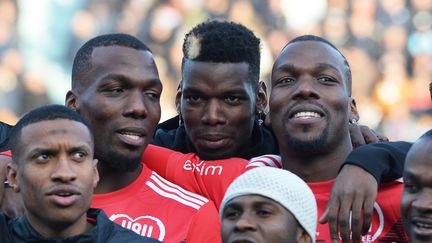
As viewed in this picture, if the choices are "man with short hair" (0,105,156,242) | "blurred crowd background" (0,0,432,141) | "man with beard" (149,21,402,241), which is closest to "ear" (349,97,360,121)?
"man with beard" (149,21,402,241)

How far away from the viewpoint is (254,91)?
18.1ft

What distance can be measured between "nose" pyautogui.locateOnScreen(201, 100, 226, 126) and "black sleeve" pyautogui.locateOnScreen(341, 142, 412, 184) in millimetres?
786

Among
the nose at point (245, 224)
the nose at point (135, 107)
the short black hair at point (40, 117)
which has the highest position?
the nose at point (135, 107)

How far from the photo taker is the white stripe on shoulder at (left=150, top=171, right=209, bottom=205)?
494cm

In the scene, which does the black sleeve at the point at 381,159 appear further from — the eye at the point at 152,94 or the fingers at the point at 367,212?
the eye at the point at 152,94

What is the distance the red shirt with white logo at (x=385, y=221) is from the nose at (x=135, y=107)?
3.07 feet

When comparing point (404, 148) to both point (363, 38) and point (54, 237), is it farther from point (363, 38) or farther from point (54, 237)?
point (363, 38)

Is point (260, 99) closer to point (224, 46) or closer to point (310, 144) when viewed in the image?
point (224, 46)

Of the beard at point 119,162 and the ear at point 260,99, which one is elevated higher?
the ear at point 260,99

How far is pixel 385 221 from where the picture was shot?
4.78 m

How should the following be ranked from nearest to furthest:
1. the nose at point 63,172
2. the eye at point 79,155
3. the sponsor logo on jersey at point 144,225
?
the nose at point 63,172
the eye at point 79,155
the sponsor logo on jersey at point 144,225

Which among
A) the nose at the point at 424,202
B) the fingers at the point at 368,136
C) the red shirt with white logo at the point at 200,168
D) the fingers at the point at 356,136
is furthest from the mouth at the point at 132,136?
the nose at the point at 424,202

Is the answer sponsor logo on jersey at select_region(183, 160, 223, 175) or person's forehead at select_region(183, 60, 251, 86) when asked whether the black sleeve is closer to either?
sponsor logo on jersey at select_region(183, 160, 223, 175)

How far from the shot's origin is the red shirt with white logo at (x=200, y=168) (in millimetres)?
5109
